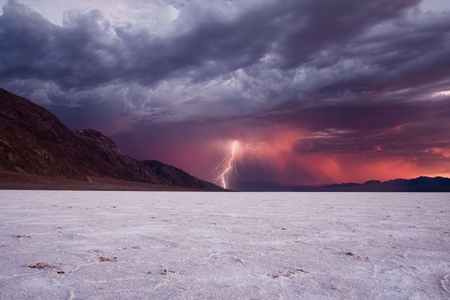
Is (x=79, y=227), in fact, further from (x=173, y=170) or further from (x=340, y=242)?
(x=173, y=170)

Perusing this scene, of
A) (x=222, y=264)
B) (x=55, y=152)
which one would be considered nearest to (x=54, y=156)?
(x=55, y=152)

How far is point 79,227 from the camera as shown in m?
6.88

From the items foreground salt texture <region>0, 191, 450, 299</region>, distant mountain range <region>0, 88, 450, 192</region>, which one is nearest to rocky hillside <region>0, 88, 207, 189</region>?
distant mountain range <region>0, 88, 450, 192</region>

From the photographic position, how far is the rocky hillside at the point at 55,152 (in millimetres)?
61562

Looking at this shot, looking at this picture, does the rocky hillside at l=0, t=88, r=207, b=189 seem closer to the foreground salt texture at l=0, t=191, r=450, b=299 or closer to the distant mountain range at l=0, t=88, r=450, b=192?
the distant mountain range at l=0, t=88, r=450, b=192

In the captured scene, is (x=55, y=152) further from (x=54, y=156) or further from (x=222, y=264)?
(x=222, y=264)

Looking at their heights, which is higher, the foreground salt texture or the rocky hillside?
the rocky hillside

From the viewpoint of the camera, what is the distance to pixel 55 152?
3327 inches

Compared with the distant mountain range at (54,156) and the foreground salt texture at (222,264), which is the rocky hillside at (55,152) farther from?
the foreground salt texture at (222,264)

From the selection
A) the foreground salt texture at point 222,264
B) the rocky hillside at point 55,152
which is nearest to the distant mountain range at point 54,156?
the rocky hillside at point 55,152

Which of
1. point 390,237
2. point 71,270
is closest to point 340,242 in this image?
point 390,237

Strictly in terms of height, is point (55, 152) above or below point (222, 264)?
above

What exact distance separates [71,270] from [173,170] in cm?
16386

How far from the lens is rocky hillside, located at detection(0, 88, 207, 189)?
61562mm
